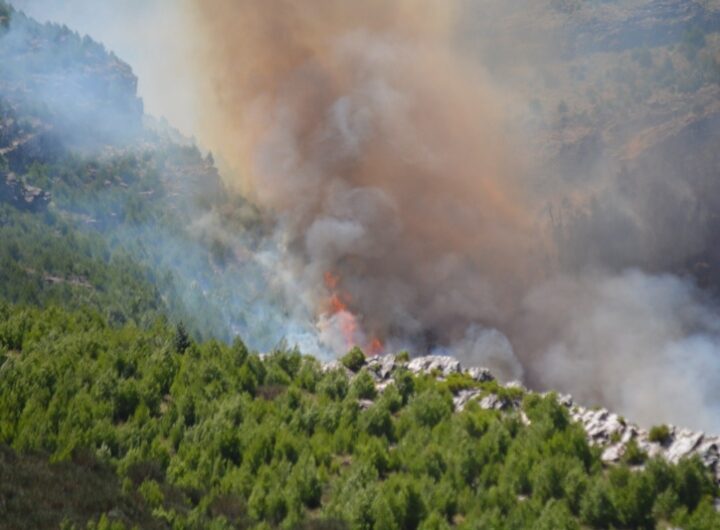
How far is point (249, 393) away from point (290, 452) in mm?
8379

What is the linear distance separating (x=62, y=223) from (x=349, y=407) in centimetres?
5764

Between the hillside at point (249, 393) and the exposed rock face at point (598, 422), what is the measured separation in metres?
0.13

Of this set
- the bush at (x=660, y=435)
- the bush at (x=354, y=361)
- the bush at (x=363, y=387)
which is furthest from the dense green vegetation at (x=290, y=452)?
the bush at (x=354, y=361)

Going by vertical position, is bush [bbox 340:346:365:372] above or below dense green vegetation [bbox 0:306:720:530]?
above

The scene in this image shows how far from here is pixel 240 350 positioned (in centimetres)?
4766

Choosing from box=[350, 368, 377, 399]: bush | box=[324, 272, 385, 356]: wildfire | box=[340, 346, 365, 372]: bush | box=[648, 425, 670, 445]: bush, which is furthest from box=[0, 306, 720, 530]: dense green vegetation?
box=[324, 272, 385, 356]: wildfire

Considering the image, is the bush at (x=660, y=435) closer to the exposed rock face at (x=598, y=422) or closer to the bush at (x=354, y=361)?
the exposed rock face at (x=598, y=422)

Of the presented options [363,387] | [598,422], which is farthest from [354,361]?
[598,422]

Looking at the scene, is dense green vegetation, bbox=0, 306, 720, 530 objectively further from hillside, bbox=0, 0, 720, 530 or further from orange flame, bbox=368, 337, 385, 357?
orange flame, bbox=368, 337, 385, 357

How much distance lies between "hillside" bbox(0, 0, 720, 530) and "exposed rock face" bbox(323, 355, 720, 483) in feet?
0.42

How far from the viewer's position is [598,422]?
37500mm

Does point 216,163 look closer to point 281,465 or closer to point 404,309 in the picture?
point 404,309

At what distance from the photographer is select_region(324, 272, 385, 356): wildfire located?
8462 cm

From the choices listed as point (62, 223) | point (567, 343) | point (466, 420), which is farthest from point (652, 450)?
point (62, 223)
